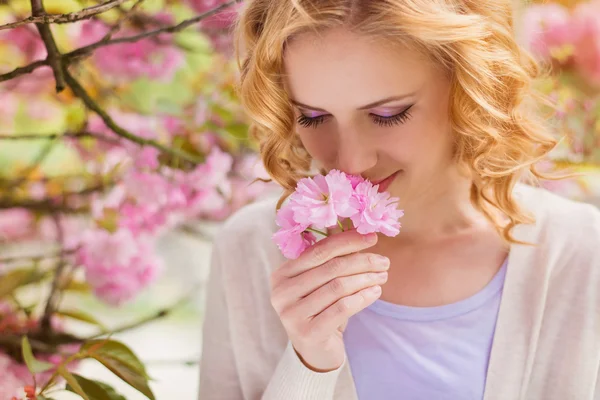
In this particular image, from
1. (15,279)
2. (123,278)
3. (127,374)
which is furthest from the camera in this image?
(123,278)

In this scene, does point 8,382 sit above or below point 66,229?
below

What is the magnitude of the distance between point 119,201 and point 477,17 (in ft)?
2.60

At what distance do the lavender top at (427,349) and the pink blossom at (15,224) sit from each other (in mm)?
924

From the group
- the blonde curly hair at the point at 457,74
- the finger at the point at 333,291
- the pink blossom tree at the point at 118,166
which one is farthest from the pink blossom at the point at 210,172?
the finger at the point at 333,291

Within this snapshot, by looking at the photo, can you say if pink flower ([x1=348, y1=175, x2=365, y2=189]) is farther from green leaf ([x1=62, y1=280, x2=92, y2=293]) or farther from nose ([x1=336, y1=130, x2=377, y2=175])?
green leaf ([x1=62, y1=280, x2=92, y2=293])

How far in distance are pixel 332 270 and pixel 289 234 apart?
71 millimetres

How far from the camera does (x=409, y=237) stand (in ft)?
3.59

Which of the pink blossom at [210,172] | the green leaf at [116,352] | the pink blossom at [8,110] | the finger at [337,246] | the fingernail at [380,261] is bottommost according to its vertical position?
the green leaf at [116,352]

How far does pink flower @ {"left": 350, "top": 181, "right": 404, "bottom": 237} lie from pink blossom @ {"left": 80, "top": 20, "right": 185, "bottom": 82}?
757 mm

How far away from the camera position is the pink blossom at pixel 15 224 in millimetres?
1602

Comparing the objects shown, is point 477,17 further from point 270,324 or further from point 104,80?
point 104,80

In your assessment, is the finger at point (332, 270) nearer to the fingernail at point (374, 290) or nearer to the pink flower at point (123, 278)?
the fingernail at point (374, 290)

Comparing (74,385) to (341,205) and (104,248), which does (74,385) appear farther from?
(104,248)

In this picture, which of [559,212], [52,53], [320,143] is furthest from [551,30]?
[52,53]
